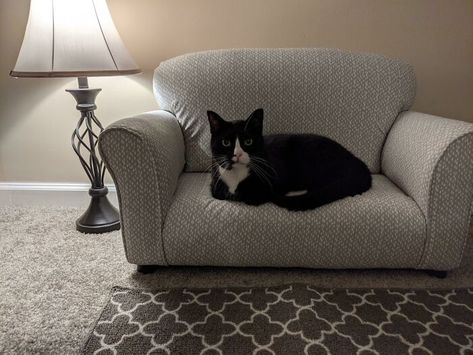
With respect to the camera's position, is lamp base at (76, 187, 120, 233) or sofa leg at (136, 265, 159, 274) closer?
sofa leg at (136, 265, 159, 274)

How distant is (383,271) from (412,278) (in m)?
0.11

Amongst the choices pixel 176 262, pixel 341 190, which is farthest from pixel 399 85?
pixel 176 262

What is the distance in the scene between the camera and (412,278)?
1413 millimetres

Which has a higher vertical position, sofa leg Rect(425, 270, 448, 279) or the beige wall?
the beige wall

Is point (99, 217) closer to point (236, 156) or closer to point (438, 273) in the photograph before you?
point (236, 156)

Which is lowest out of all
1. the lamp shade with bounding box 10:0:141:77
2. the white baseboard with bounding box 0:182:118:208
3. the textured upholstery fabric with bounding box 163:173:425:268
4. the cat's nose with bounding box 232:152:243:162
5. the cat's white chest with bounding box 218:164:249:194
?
the white baseboard with bounding box 0:182:118:208

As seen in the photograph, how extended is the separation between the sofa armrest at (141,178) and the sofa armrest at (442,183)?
947 millimetres

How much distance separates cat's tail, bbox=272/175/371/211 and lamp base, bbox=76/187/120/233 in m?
0.96

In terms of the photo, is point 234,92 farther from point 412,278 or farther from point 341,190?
point 412,278

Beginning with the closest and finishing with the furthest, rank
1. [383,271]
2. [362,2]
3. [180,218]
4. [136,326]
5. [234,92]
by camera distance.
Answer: [136,326]
[180,218]
[383,271]
[234,92]
[362,2]

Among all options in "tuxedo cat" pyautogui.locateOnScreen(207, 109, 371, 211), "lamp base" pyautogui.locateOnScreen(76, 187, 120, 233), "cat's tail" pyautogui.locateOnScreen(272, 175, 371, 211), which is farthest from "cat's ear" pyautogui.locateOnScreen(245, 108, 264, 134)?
"lamp base" pyautogui.locateOnScreen(76, 187, 120, 233)

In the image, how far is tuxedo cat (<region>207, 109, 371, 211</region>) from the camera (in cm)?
130

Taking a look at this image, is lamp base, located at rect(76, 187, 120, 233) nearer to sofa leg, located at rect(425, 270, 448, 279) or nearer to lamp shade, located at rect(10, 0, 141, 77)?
lamp shade, located at rect(10, 0, 141, 77)

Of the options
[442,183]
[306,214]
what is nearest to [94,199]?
[306,214]
